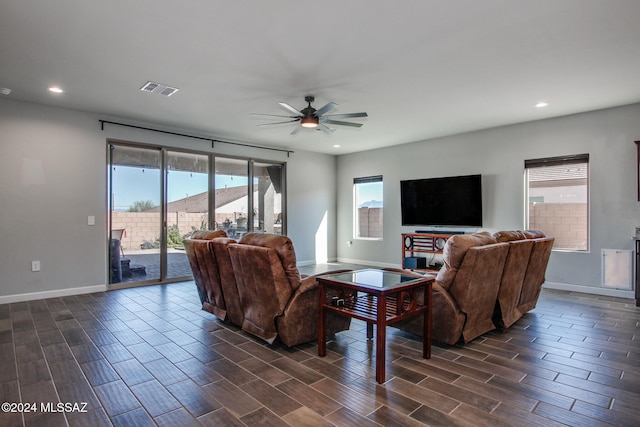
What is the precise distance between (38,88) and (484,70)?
5.09m

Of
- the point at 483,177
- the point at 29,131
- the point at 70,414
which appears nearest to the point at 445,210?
the point at 483,177

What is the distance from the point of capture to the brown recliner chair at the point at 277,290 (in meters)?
2.87

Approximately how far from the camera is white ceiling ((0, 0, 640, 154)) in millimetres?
2627

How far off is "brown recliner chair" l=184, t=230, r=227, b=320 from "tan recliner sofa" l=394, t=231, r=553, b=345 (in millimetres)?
1879

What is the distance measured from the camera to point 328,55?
10.9ft

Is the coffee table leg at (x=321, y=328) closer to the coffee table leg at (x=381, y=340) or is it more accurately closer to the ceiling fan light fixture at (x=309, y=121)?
the coffee table leg at (x=381, y=340)

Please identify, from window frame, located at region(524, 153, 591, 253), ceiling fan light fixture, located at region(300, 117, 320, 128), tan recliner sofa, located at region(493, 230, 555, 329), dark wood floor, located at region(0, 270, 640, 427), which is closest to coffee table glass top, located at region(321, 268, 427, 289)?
dark wood floor, located at region(0, 270, 640, 427)

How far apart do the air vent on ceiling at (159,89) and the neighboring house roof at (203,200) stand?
7.49 ft

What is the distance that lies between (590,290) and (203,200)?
6388 mm

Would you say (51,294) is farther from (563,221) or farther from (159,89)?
(563,221)

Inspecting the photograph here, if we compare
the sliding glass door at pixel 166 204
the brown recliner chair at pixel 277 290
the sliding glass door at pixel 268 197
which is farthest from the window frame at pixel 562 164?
the sliding glass door at pixel 166 204

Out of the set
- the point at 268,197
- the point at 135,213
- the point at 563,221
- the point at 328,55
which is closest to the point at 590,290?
the point at 563,221

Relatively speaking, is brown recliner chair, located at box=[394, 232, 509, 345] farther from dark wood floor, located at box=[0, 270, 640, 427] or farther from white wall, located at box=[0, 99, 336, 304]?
white wall, located at box=[0, 99, 336, 304]

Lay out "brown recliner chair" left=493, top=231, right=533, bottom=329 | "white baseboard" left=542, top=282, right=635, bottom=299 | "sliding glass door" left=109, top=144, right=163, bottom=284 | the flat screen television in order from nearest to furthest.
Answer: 1. "brown recliner chair" left=493, top=231, right=533, bottom=329
2. "white baseboard" left=542, top=282, right=635, bottom=299
3. "sliding glass door" left=109, top=144, right=163, bottom=284
4. the flat screen television
